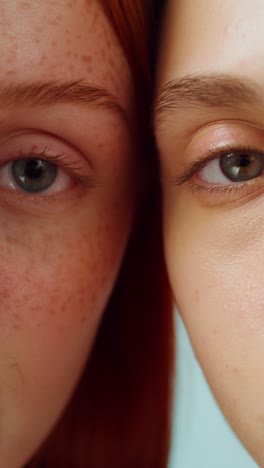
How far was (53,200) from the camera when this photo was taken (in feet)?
3.60

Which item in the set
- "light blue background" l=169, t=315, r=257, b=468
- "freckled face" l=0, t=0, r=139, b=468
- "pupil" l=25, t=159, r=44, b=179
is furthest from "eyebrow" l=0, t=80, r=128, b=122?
"light blue background" l=169, t=315, r=257, b=468

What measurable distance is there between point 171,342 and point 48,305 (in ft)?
1.79

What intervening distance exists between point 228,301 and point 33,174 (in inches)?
14.7

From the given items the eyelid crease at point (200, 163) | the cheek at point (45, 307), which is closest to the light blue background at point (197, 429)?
the cheek at point (45, 307)

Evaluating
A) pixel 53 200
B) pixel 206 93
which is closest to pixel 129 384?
pixel 53 200

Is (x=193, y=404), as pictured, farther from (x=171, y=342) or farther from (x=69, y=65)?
(x=69, y=65)

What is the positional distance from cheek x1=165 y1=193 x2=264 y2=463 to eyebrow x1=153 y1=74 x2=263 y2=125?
15 centimetres

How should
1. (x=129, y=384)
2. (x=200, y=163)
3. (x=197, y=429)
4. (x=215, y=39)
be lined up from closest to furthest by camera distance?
(x=215, y=39)
(x=200, y=163)
(x=129, y=384)
(x=197, y=429)

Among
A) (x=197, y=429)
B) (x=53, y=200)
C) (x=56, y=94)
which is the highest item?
(x=56, y=94)

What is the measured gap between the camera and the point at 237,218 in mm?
989

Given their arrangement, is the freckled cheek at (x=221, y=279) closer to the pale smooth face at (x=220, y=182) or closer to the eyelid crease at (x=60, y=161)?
the pale smooth face at (x=220, y=182)

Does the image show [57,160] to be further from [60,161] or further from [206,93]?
[206,93]

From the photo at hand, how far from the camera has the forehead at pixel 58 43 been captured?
0.94m

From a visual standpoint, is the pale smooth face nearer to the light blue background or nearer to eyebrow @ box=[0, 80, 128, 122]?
eyebrow @ box=[0, 80, 128, 122]
